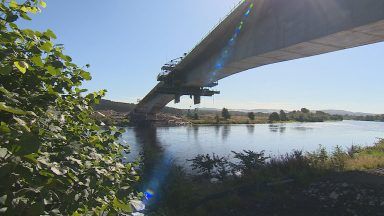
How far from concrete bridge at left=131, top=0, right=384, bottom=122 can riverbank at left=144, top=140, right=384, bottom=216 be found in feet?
19.4

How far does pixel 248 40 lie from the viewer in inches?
988

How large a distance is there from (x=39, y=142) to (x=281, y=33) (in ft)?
67.7

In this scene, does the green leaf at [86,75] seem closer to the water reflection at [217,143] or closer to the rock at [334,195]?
the rock at [334,195]

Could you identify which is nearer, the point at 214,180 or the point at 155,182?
the point at 155,182

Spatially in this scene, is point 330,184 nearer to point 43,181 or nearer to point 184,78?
point 43,181

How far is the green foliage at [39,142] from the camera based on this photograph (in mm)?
2193

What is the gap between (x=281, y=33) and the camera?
21453 millimetres

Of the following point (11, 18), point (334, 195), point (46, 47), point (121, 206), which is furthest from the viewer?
point (334, 195)

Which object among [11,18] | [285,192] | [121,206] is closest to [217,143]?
[285,192]

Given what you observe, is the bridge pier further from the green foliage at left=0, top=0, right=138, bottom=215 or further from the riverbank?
the green foliage at left=0, top=0, right=138, bottom=215

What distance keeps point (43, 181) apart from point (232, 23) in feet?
84.0

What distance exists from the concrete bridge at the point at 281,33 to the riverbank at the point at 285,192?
19.4 ft

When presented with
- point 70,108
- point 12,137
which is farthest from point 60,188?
point 70,108

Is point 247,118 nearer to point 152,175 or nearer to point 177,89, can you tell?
point 177,89
